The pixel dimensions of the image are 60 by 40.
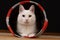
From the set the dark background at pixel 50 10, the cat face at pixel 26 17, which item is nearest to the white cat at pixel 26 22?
the cat face at pixel 26 17

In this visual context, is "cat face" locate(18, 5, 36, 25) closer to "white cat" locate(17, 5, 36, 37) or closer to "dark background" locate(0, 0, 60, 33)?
"white cat" locate(17, 5, 36, 37)

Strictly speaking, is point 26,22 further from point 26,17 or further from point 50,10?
point 50,10

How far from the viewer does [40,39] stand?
1.03 m

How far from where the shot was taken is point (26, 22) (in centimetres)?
103

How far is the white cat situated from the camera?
103 centimetres

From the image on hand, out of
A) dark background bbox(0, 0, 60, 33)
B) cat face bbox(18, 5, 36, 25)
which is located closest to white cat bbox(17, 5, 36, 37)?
cat face bbox(18, 5, 36, 25)

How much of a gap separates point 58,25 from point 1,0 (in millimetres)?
461

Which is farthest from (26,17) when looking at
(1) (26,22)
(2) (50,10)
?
(2) (50,10)

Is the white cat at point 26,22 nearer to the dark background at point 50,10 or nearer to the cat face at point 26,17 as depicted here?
the cat face at point 26,17

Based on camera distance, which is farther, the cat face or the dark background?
the dark background

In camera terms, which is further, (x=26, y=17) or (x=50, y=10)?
(x=50, y=10)

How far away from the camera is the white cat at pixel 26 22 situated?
3.39 feet

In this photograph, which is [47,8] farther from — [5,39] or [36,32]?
[5,39]

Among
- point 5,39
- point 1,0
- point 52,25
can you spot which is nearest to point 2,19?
point 1,0
